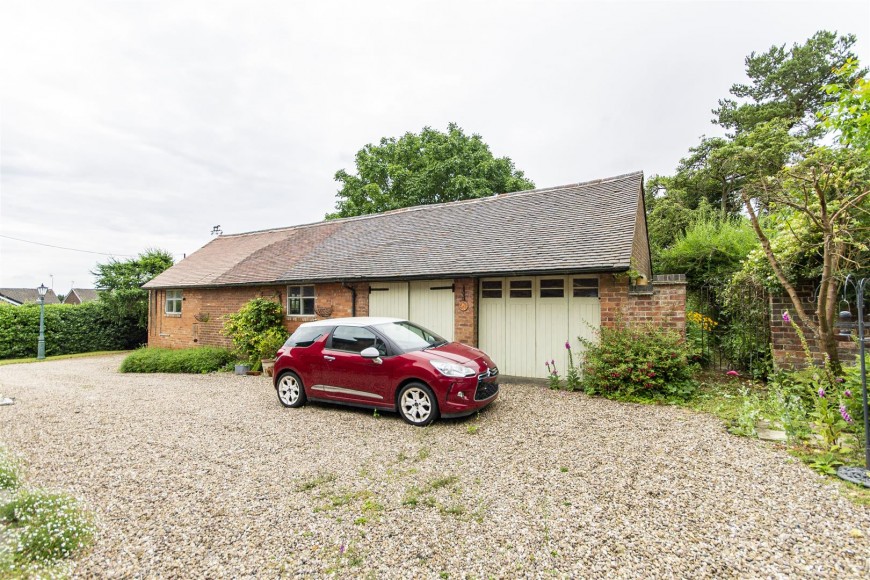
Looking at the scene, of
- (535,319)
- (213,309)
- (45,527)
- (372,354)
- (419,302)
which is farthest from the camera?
(213,309)

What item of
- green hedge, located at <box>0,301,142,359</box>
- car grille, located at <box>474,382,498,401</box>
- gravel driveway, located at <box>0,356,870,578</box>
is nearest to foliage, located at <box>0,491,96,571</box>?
gravel driveway, located at <box>0,356,870,578</box>

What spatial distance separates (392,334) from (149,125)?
33.2 feet

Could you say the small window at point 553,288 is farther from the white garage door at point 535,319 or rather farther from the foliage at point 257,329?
the foliage at point 257,329

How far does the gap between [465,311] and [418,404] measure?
356 centimetres

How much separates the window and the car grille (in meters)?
7.22

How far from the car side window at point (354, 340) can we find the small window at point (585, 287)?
4.30 m

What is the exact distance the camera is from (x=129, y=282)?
59.7 ft

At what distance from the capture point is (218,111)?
10.9m

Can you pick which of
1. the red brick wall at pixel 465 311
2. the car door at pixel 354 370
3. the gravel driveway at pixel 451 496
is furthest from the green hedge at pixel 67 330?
the red brick wall at pixel 465 311

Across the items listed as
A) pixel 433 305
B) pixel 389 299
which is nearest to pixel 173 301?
pixel 389 299

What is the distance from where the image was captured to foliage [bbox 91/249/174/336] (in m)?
17.9

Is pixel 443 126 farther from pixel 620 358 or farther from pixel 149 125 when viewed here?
pixel 620 358

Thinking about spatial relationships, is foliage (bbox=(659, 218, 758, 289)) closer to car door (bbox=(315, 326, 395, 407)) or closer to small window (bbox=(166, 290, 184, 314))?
car door (bbox=(315, 326, 395, 407))

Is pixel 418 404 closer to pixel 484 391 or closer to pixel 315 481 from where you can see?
pixel 484 391
